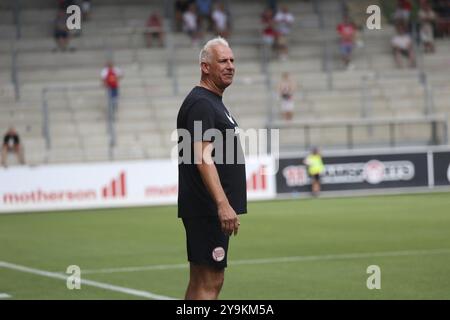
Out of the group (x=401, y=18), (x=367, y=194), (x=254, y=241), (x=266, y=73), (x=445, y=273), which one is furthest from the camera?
(x=401, y=18)

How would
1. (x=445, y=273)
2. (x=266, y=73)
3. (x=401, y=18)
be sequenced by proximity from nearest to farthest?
(x=445, y=273)
(x=266, y=73)
(x=401, y=18)

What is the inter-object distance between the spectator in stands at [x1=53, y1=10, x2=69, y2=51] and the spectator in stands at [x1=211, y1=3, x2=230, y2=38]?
532 cm

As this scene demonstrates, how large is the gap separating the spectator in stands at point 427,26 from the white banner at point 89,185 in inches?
508

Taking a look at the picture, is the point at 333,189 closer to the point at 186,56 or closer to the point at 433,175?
the point at 433,175

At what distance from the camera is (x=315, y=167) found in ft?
102

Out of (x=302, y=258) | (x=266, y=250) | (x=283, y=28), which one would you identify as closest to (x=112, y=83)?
(x=283, y=28)

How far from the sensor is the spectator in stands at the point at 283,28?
39469 millimetres

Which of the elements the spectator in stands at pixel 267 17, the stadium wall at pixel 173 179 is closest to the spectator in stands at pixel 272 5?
the spectator in stands at pixel 267 17

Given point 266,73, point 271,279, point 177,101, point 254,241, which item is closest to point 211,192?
point 271,279

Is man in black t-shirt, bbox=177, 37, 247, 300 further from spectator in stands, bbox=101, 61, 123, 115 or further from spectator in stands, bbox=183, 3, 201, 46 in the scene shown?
spectator in stands, bbox=183, 3, 201, 46

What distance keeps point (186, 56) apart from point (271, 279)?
24.0m

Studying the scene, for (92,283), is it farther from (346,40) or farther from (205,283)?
(346,40)

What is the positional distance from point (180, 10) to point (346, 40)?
587 centimetres

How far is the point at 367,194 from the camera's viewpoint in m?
32.0
